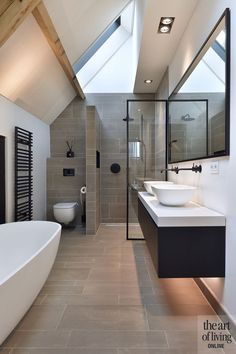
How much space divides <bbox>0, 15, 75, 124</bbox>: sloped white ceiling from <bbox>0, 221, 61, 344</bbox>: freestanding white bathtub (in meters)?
1.77

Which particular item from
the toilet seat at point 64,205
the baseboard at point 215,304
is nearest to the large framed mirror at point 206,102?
the baseboard at point 215,304

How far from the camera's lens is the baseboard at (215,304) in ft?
5.68

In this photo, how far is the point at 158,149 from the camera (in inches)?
173

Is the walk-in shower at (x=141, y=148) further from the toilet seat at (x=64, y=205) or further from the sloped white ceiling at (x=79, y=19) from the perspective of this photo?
the sloped white ceiling at (x=79, y=19)

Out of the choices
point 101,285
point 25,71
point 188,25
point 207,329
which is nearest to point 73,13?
point 25,71

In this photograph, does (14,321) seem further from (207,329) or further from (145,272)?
(145,272)

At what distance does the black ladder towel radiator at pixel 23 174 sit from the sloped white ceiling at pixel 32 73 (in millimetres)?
501

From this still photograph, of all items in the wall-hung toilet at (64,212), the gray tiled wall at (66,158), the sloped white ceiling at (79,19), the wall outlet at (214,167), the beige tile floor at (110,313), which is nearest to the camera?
the beige tile floor at (110,313)

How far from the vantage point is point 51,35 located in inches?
111

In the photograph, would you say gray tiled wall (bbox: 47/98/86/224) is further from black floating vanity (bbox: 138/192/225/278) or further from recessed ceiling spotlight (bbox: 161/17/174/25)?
black floating vanity (bbox: 138/192/225/278)

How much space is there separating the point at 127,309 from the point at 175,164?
6.61 ft

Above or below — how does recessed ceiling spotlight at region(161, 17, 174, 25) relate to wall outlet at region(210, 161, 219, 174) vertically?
above

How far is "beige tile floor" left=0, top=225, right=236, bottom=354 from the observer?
166cm

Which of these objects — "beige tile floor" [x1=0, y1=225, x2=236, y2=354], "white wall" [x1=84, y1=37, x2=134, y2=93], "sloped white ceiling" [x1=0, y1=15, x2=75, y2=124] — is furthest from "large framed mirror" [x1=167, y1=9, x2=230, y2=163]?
"white wall" [x1=84, y1=37, x2=134, y2=93]
